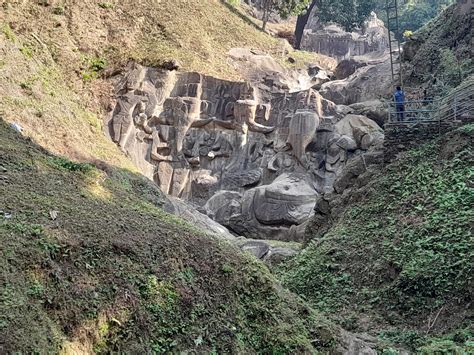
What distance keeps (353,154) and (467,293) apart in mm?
12846

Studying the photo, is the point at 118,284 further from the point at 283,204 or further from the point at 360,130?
the point at 360,130

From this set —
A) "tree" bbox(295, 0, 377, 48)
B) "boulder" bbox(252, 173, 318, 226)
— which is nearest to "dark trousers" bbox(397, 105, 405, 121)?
"boulder" bbox(252, 173, 318, 226)

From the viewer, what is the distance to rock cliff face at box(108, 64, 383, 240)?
22.7 metres

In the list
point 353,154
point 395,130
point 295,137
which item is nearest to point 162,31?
point 295,137

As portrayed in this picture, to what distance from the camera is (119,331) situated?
725cm

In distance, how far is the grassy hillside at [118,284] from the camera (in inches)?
268

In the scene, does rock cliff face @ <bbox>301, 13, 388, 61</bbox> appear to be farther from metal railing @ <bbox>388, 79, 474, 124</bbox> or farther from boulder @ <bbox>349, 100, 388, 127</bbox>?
metal railing @ <bbox>388, 79, 474, 124</bbox>

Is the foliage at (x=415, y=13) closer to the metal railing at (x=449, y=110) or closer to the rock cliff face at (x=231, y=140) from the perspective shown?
the rock cliff face at (x=231, y=140)

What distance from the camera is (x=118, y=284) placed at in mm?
7758

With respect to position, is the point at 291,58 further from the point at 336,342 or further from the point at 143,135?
the point at 336,342

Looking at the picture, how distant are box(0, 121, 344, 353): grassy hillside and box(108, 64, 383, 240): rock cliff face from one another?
12339mm

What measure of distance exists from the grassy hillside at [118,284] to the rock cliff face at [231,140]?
40.5ft

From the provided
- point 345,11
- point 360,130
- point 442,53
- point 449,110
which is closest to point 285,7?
point 345,11

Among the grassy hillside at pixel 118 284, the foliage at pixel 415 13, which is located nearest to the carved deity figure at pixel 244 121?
the grassy hillside at pixel 118 284
